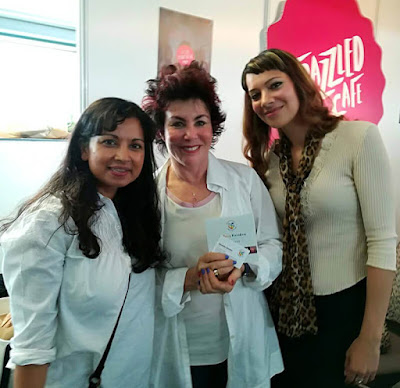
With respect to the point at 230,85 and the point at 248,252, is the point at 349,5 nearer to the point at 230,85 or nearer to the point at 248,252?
the point at 230,85

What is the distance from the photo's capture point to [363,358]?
1.24m

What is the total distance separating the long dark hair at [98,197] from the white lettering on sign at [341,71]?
176 centimetres

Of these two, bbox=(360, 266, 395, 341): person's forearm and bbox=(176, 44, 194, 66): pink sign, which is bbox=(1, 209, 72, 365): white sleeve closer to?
bbox=(360, 266, 395, 341): person's forearm

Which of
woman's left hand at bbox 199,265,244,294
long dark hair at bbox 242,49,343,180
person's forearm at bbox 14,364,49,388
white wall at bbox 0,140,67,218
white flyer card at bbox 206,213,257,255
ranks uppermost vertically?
long dark hair at bbox 242,49,343,180

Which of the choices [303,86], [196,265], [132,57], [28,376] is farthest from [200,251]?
[132,57]

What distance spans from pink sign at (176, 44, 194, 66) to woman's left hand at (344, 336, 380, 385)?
5.31 feet

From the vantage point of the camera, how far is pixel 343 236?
1.29 m

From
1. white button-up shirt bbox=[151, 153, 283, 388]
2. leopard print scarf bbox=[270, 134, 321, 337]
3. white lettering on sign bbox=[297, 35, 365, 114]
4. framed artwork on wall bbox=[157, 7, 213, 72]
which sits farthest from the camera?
white lettering on sign bbox=[297, 35, 365, 114]

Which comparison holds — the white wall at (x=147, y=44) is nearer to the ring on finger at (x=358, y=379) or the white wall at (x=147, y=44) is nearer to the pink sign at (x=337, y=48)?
the pink sign at (x=337, y=48)

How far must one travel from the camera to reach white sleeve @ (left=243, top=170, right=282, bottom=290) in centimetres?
123

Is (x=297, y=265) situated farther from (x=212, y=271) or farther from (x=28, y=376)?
(x=28, y=376)

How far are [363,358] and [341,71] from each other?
2057 mm

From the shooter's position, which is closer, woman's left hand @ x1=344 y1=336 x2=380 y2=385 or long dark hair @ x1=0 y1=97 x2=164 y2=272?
long dark hair @ x1=0 y1=97 x2=164 y2=272

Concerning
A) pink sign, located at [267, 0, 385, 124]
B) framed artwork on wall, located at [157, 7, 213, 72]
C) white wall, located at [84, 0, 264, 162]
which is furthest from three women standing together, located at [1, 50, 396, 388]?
pink sign, located at [267, 0, 385, 124]
